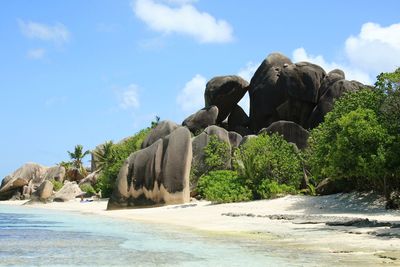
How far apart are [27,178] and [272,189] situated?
118 ft

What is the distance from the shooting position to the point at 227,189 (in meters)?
24.3

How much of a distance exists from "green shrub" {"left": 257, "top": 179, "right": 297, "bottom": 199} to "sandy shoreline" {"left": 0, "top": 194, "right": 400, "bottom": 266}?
1060mm

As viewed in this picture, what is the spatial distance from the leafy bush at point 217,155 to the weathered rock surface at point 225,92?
14616mm

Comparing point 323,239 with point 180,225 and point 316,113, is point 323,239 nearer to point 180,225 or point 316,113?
point 180,225

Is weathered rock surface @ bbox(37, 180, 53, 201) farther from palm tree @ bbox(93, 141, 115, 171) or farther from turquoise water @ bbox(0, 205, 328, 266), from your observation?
turquoise water @ bbox(0, 205, 328, 266)

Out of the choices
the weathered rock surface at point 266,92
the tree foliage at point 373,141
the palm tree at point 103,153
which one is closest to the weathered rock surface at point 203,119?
the weathered rock surface at point 266,92

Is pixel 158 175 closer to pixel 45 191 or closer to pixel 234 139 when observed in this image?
pixel 234 139

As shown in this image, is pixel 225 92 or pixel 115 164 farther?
pixel 225 92

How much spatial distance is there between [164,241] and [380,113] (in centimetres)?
1002

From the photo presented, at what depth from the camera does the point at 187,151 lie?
2630 cm

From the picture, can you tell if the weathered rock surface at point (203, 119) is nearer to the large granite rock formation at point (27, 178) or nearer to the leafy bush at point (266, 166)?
the leafy bush at point (266, 166)

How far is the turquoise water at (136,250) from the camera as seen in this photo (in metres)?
8.96

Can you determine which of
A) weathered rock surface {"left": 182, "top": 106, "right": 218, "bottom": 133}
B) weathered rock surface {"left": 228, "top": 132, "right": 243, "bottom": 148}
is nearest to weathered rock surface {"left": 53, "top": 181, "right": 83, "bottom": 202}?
weathered rock surface {"left": 182, "top": 106, "right": 218, "bottom": 133}

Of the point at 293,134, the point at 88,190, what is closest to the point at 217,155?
the point at 293,134
